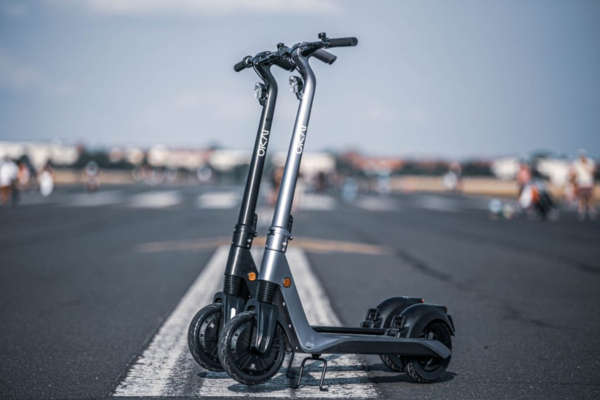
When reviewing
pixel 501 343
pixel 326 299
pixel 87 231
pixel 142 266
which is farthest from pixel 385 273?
pixel 87 231

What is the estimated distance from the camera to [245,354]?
14.4ft

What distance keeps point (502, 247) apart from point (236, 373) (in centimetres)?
1234

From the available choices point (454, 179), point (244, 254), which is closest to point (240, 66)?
point (244, 254)

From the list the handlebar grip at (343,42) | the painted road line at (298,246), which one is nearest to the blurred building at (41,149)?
the painted road line at (298,246)

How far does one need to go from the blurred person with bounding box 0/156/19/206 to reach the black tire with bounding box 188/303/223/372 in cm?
2580

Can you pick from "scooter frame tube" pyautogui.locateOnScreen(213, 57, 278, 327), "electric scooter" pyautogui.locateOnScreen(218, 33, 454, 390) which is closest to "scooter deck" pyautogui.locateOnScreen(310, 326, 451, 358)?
"electric scooter" pyautogui.locateOnScreen(218, 33, 454, 390)

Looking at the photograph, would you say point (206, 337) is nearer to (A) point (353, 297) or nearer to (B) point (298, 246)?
(A) point (353, 297)

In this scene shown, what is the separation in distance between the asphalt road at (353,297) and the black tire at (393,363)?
0.09 meters

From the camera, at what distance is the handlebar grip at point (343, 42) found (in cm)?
429

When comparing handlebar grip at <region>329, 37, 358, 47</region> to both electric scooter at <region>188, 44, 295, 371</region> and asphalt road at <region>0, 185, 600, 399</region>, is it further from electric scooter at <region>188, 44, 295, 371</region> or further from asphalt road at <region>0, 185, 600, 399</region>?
asphalt road at <region>0, 185, 600, 399</region>

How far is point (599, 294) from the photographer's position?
31.0 feet

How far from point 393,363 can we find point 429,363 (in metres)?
0.24

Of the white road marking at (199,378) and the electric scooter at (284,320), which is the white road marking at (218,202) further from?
the electric scooter at (284,320)

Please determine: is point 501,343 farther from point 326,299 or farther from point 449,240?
point 449,240
